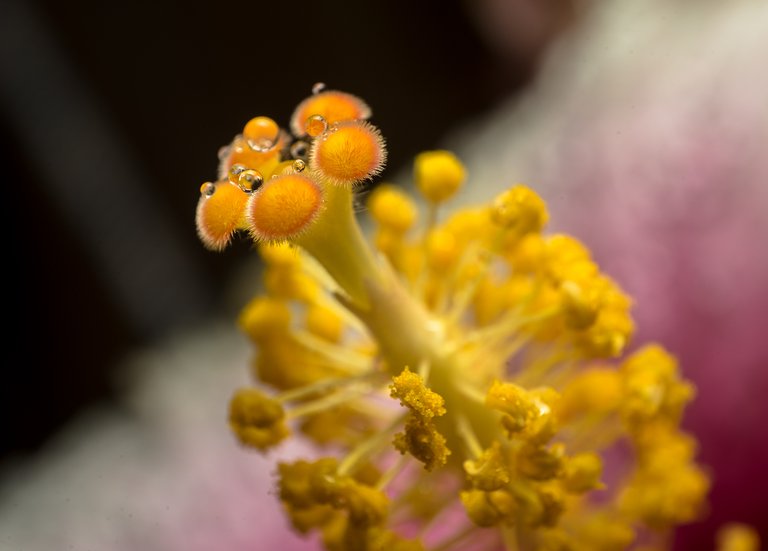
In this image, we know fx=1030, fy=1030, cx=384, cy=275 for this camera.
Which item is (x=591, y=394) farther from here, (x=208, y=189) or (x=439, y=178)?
(x=208, y=189)

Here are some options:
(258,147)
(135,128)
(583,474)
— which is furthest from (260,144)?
(135,128)

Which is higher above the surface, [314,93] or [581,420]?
[314,93]

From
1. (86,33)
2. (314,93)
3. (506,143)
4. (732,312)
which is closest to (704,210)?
(732,312)

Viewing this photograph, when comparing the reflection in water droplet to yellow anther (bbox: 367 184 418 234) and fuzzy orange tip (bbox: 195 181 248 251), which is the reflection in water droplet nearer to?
fuzzy orange tip (bbox: 195 181 248 251)

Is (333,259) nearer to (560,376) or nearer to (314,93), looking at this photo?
(314,93)

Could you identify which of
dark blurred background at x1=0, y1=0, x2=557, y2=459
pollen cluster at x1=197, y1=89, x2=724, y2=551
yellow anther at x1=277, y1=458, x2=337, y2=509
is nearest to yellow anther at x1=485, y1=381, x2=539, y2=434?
pollen cluster at x1=197, y1=89, x2=724, y2=551

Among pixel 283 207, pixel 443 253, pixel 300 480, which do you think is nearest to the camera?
pixel 283 207
